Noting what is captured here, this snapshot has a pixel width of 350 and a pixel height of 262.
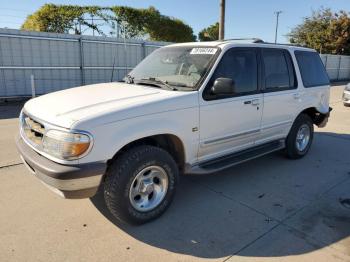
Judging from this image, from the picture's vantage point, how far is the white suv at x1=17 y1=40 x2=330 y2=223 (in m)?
3.02

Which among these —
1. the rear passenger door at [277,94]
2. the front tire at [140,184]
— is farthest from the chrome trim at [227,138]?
the front tire at [140,184]

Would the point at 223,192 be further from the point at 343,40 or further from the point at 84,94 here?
the point at 343,40

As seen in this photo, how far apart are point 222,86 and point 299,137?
9.29 feet

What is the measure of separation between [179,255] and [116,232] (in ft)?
2.48

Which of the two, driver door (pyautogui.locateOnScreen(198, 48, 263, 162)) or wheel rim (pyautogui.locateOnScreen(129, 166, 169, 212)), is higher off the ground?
driver door (pyautogui.locateOnScreen(198, 48, 263, 162))

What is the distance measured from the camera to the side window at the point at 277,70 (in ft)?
15.8

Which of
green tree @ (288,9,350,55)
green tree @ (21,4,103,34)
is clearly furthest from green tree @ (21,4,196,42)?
green tree @ (288,9,350,55)

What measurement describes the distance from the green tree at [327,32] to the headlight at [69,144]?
36.5 meters

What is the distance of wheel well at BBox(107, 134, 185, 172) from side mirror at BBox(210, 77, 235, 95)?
0.75 meters

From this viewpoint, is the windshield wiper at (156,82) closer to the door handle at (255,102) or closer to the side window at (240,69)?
the side window at (240,69)

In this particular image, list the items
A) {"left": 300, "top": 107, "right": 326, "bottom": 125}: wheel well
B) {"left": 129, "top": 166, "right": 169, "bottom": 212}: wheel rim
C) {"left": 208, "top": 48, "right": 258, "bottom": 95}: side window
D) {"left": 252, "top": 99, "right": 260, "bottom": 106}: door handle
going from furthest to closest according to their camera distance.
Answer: {"left": 300, "top": 107, "right": 326, "bottom": 125}: wheel well, {"left": 252, "top": 99, "right": 260, "bottom": 106}: door handle, {"left": 208, "top": 48, "right": 258, "bottom": 95}: side window, {"left": 129, "top": 166, "right": 169, "bottom": 212}: wheel rim

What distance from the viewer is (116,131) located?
123 inches

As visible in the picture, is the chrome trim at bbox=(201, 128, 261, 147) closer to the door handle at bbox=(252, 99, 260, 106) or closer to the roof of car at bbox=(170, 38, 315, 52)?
the door handle at bbox=(252, 99, 260, 106)

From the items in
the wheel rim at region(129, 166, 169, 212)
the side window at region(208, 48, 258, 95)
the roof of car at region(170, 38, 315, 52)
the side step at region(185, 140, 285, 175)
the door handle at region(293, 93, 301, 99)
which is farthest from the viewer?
the door handle at region(293, 93, 301, 99)
